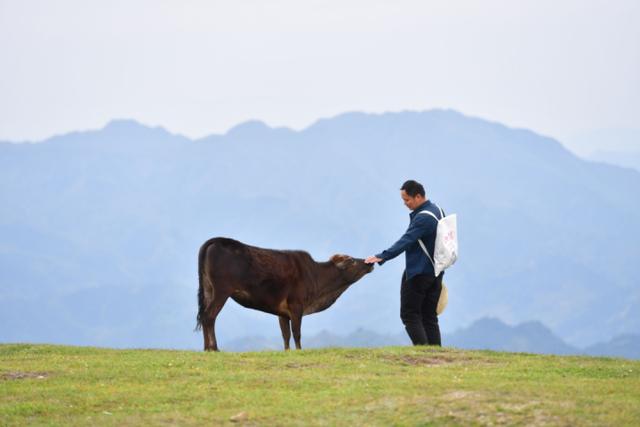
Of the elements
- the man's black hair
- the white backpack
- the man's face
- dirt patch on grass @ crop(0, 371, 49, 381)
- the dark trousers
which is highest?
the man's black hair

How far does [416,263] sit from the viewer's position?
18.4 metres

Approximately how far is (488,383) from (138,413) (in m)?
4.24

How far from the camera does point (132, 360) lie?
59.5ft

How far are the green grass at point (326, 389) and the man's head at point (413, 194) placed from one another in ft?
7.34

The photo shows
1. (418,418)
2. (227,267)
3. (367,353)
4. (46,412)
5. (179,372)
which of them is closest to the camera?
(418,418)

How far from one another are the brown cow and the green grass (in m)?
2.39

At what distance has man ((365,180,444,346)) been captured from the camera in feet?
60.2

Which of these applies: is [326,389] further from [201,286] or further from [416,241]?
[201,286]

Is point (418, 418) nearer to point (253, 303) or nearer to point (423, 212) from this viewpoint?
point (423, 212)

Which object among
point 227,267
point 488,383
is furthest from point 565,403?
point 227,267

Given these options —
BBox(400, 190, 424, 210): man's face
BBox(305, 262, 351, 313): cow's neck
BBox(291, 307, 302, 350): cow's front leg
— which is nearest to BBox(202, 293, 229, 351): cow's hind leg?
BBox(291, 307, 302, 350): cow's front leg

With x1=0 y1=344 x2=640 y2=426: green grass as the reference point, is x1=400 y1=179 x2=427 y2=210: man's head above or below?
above

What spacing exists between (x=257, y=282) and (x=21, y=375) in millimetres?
5629

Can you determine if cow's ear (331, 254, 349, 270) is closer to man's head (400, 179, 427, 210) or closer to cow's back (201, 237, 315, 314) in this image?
cow's back (201, 237, 315, 314)
